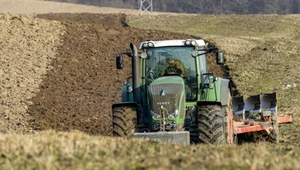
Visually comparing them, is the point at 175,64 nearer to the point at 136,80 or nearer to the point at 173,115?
the point at 136,80

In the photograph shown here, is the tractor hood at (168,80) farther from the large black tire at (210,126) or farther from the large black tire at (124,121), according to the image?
the large black tire at (210,126)

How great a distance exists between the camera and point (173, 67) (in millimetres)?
13984

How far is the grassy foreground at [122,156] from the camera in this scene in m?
7.34

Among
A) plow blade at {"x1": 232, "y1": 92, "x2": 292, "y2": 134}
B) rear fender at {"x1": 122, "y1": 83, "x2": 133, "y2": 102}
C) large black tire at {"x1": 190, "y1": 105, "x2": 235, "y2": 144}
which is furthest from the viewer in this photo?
plow blade at {"x1": 232, "y1": 92, "x2": 292, "y2": 134}

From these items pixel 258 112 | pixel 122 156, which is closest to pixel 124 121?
pixel 122 156

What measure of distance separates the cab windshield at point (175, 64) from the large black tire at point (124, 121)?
3.51ft

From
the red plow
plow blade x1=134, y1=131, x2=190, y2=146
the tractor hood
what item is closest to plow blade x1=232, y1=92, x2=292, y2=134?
the red plow

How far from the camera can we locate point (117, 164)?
7355mm

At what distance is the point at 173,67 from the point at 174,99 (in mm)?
1293

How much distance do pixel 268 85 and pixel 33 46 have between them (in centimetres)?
971

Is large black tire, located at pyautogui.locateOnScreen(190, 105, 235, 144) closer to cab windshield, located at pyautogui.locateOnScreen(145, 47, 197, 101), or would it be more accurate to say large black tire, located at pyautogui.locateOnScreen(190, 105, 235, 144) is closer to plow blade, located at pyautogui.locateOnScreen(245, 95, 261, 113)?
cab windshield, located at pyautogui.locateOnScreen(145, 47, 197, 101)

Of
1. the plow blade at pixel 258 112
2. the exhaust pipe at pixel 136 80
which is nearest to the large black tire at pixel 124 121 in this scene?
the exhaust pipe at pixel 136 80

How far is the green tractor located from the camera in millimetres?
12414

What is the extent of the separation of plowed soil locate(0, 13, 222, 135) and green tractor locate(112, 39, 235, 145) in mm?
3607
